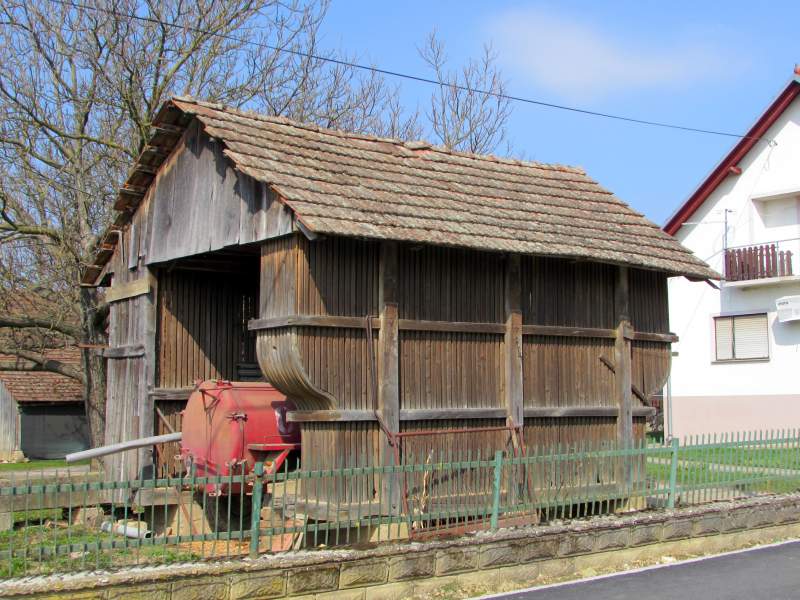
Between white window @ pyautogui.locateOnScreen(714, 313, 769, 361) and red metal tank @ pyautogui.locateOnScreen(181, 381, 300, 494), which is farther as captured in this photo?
white window @ pyautogui.locateOnScreen(714, 313, 769, 361)

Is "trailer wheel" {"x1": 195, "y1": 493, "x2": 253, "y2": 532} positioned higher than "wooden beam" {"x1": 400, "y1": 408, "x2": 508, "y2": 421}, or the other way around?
"wooden beam" {"x1": 400, "y1": 408, "x2": 508, "y2": 421}

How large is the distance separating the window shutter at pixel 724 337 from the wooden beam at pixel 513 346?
62.4 ft

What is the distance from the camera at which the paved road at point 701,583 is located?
10055 mm

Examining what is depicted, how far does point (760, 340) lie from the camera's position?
29.6m

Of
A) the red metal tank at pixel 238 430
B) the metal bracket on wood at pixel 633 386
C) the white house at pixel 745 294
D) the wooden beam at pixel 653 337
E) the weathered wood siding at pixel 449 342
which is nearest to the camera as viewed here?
the weathered wood siding at pixel 449 342

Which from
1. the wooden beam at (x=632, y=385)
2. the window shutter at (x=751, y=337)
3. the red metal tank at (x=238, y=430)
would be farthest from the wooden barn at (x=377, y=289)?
the window shutter at (x=751, y=337)

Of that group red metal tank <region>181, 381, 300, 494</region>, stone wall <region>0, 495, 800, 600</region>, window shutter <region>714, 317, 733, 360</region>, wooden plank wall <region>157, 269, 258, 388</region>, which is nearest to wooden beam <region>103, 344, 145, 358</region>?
wooden plank wall <region>157, 269, 258, 388</region>

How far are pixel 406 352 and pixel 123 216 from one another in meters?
6.24

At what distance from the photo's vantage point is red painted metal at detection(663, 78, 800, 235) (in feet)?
96.1

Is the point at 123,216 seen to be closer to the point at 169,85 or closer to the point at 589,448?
the point at 589,448

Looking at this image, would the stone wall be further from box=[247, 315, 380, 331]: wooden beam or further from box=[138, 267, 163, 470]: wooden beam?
box=[138, 267, 163, 470]: wooden beam

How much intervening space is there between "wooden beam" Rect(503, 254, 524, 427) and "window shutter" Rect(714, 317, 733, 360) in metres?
19.0

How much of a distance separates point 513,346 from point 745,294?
19097mm

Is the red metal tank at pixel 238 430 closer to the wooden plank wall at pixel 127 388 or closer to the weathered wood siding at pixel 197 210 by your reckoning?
the wooden plank wall at pixel 127 388
